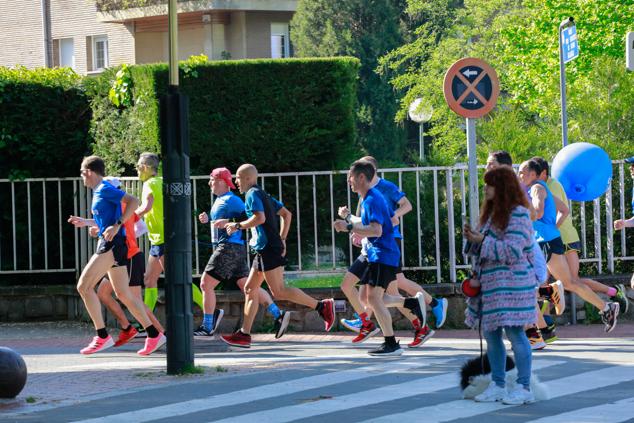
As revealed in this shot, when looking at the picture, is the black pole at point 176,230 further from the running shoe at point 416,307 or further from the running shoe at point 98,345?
the running shoe at point 416,307

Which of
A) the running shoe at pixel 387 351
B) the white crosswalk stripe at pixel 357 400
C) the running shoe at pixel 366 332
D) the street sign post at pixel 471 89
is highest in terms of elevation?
the street sign post at pixel 471 89

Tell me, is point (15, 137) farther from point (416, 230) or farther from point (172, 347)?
point (172, 347)

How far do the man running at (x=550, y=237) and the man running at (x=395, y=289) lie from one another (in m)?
1.22

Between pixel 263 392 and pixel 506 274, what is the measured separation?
7.00 ft

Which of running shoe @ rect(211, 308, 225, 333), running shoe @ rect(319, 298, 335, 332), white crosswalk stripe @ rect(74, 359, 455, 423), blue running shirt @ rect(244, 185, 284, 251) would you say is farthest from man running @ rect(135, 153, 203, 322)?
white crosswalk stripe @ rect(74, 359, 455, 423)

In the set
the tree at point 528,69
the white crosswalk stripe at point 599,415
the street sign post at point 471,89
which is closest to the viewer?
the white crosswalk stripe at point 599,415

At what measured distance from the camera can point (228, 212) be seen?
14.0 metres

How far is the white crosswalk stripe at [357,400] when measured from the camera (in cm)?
915

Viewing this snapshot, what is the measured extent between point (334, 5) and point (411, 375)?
42496 millimetres

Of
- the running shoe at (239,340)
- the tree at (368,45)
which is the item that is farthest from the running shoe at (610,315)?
the tree at (368,45)

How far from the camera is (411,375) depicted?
36.3 ft

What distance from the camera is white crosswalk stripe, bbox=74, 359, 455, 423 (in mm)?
9414

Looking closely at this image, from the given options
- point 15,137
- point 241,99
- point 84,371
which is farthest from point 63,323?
point 84,371

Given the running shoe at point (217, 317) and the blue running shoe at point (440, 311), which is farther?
the running shoe at point (217, 317)
